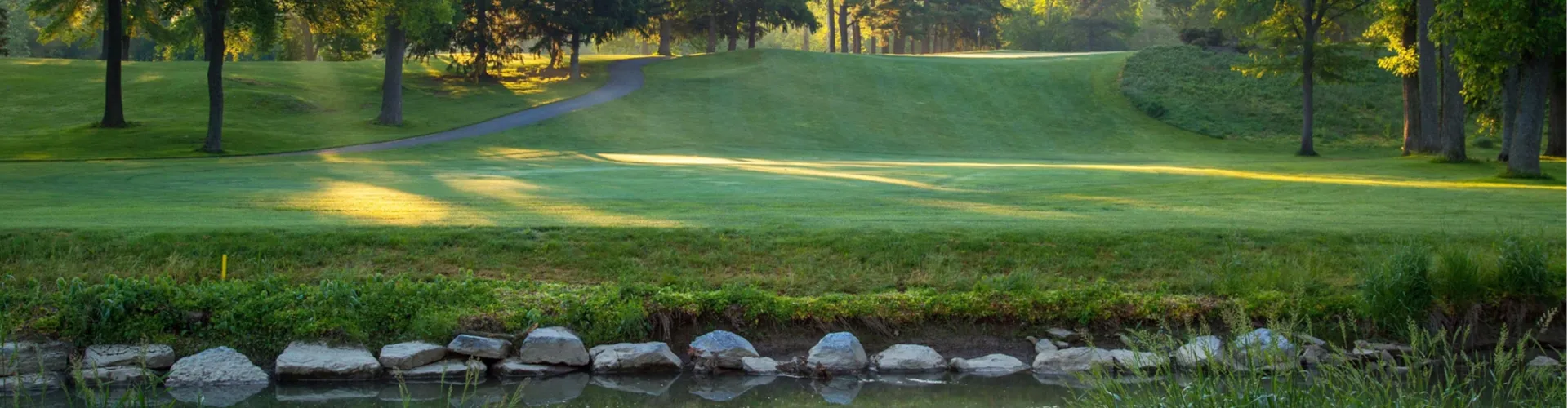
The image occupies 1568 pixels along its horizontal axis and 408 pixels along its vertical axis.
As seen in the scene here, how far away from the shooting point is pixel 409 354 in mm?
11547

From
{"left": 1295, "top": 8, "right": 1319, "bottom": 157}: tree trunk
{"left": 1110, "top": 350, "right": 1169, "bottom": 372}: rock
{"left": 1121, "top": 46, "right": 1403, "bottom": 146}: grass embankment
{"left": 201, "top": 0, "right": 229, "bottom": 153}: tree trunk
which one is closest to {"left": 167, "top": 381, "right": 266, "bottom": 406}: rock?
{"left": 1110, "top": 350, "right": 1169, "bottom": 372}: rock

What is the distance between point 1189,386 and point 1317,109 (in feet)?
184

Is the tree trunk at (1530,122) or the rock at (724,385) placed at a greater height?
the tree trunk at (1530,122)

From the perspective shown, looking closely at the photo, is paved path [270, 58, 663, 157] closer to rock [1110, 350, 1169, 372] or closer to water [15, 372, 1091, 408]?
water [15, 372, 1091, 408]

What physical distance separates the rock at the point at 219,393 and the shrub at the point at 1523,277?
12825 mm

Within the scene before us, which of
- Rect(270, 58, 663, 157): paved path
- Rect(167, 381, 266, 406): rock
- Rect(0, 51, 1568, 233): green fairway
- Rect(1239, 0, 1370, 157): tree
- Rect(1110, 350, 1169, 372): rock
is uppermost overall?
Rect(1239, 0, 1370, 157): tree

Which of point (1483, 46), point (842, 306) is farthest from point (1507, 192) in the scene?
point (842, 306)

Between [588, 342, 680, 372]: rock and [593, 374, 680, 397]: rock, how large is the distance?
0.10 meters

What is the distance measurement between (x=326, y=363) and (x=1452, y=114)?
32838mm

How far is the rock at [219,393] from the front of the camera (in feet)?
34.3

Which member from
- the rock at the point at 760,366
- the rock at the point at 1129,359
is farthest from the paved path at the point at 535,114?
the rock at the point at 1129,359

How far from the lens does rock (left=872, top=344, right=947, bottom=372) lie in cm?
1188

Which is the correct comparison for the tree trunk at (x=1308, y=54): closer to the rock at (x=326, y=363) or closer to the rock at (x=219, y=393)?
the rock at (x=326, y=363)

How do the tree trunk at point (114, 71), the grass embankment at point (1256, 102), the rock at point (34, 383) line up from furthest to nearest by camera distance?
the grass embankment at point (1256, 102) → the tree trunk at point (114, 71) → the rock at point (34, 383)
